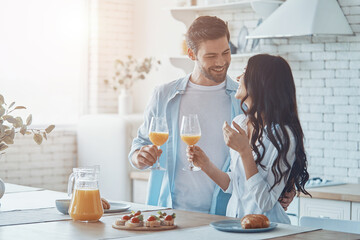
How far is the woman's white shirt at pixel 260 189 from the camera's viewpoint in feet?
8.85

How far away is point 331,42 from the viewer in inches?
188

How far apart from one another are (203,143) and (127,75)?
9.95ft

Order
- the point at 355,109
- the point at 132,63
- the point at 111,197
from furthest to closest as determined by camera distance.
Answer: the point at 132,63
the point at 111,197
the point at 355,109

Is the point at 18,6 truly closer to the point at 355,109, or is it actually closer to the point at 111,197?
the point at 111,197

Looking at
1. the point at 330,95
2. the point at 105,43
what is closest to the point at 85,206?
the point at 330,95

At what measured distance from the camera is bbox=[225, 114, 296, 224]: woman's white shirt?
270 centimetres

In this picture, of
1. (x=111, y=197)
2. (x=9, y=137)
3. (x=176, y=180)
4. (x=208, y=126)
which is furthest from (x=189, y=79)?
(x=111, y=197)

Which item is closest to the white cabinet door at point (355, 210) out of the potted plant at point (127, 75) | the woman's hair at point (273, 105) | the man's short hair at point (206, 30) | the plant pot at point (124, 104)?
the woman's hair at point (273, 105)

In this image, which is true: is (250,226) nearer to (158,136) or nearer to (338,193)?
(158,136)

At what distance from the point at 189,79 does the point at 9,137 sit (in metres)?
0.98

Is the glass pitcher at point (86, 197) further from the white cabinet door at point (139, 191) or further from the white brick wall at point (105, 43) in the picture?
the white brick wall at point (105, 43)

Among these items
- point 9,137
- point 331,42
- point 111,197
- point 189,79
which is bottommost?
point 111,197

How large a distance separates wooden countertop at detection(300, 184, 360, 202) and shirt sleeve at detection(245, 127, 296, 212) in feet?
4.49

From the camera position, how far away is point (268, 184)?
107 inches
